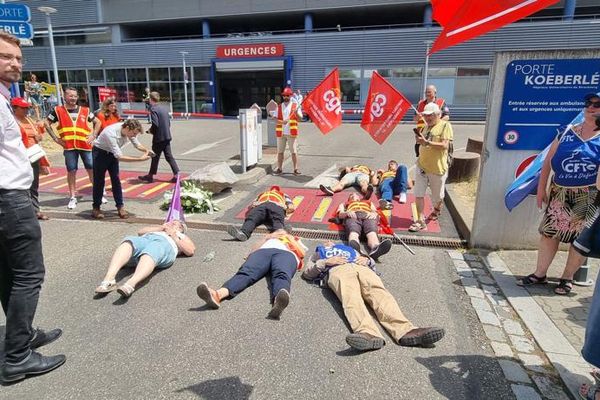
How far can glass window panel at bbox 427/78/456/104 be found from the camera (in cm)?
2556

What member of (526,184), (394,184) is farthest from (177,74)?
(526,184)

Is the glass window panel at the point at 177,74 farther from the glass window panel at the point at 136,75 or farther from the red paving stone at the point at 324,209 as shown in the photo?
the red paving stone at the point at 324,209

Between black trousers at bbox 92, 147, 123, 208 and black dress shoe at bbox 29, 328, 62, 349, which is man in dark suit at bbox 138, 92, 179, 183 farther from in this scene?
black dress shoe at bbox 29, 328, 62, 349

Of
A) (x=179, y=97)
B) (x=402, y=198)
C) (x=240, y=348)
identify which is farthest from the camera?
(x=179, y=97)

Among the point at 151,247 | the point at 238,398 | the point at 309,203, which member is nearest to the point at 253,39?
the point at 309,203

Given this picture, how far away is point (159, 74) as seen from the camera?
1221 inches

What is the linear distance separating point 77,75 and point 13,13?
28.4 m

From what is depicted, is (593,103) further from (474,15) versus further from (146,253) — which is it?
(146,253)

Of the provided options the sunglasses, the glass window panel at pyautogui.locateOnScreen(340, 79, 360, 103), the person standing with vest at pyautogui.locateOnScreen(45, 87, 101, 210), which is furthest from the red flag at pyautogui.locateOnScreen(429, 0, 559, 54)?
the glass window panel at pyautogui.locateOnScreen(340, 79, 360, 103)

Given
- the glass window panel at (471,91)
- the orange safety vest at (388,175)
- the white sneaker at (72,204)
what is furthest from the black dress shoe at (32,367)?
the glass window panel at (471,91)

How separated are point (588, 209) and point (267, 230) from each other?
13.0ft

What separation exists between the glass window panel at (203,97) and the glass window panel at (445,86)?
16.0 metres

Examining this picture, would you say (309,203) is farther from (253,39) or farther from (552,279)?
(253,39)

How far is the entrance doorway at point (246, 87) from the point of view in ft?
97.6
